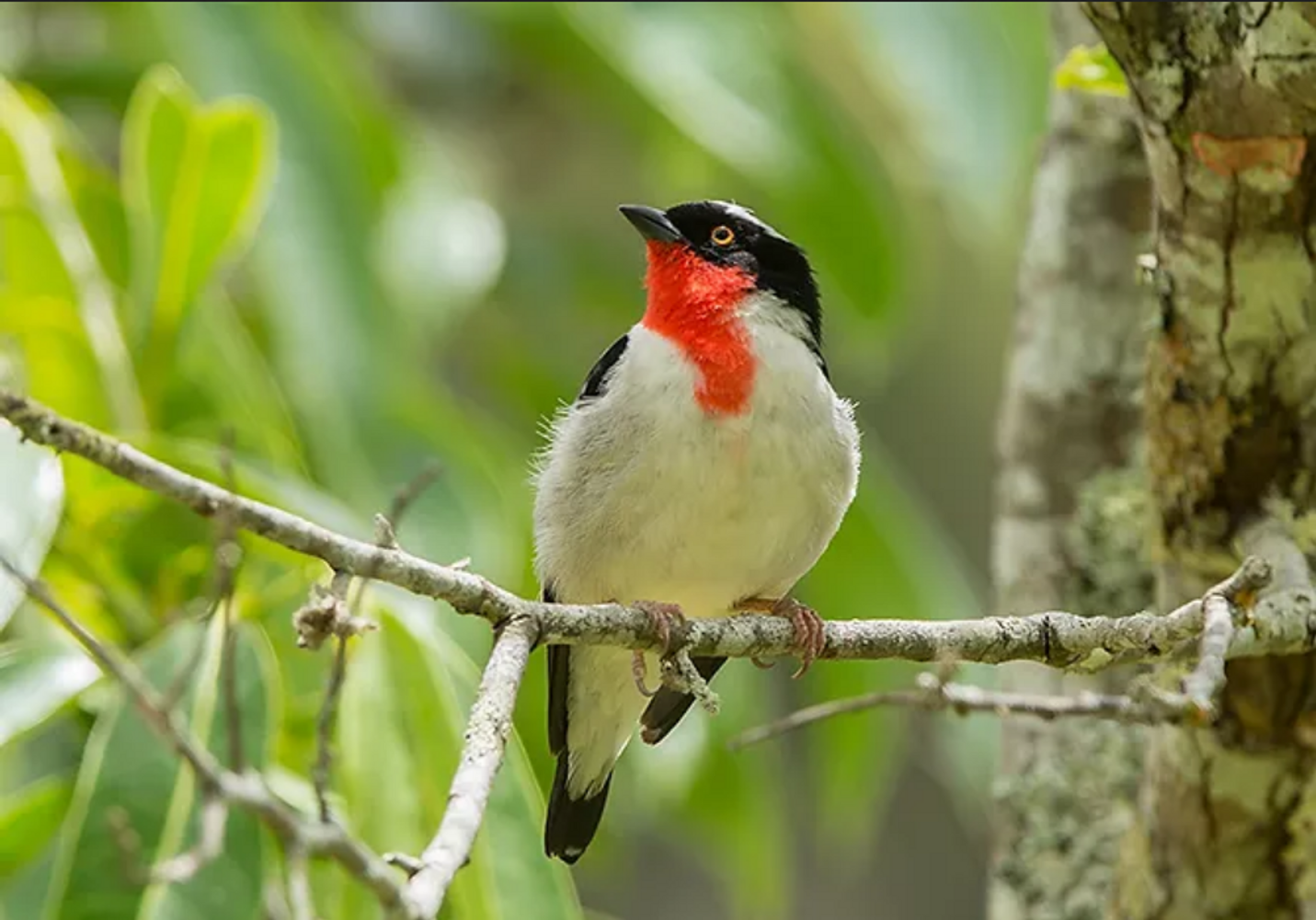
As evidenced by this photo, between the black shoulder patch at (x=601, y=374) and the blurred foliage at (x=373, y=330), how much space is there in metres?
0.50

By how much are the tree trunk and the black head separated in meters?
0.92

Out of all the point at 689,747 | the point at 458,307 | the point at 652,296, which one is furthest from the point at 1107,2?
the point at 458,307

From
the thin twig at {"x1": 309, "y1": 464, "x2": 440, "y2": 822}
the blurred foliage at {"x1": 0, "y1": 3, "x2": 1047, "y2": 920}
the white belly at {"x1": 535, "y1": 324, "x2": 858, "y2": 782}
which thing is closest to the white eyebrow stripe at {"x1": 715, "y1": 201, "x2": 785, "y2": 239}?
the white belly at {"x1": 535, "y1": 324, "x2": 858, "y2": 782}

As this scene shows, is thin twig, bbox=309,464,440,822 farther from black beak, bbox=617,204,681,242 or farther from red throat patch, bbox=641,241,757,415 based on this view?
black beak, bbox=617,204,681,242

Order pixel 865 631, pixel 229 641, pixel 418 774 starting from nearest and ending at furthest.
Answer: pixel 229 641 → pixel 865 631 → pixel 418 774

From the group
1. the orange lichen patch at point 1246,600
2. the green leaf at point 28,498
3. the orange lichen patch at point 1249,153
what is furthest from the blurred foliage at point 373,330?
the orange lichen patch at point 1249,153

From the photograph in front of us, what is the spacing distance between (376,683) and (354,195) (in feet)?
4.62

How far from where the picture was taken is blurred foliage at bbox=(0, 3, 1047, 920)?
10.3 feet

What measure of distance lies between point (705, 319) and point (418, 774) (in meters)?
0.95

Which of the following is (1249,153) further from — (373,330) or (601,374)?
(373,330)

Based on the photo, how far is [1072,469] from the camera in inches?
151

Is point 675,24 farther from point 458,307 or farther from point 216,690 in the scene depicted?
point 216,690

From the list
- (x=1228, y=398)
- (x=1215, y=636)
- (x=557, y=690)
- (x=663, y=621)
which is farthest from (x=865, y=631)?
(x=557, y=690)

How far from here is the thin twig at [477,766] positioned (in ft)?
5.51
